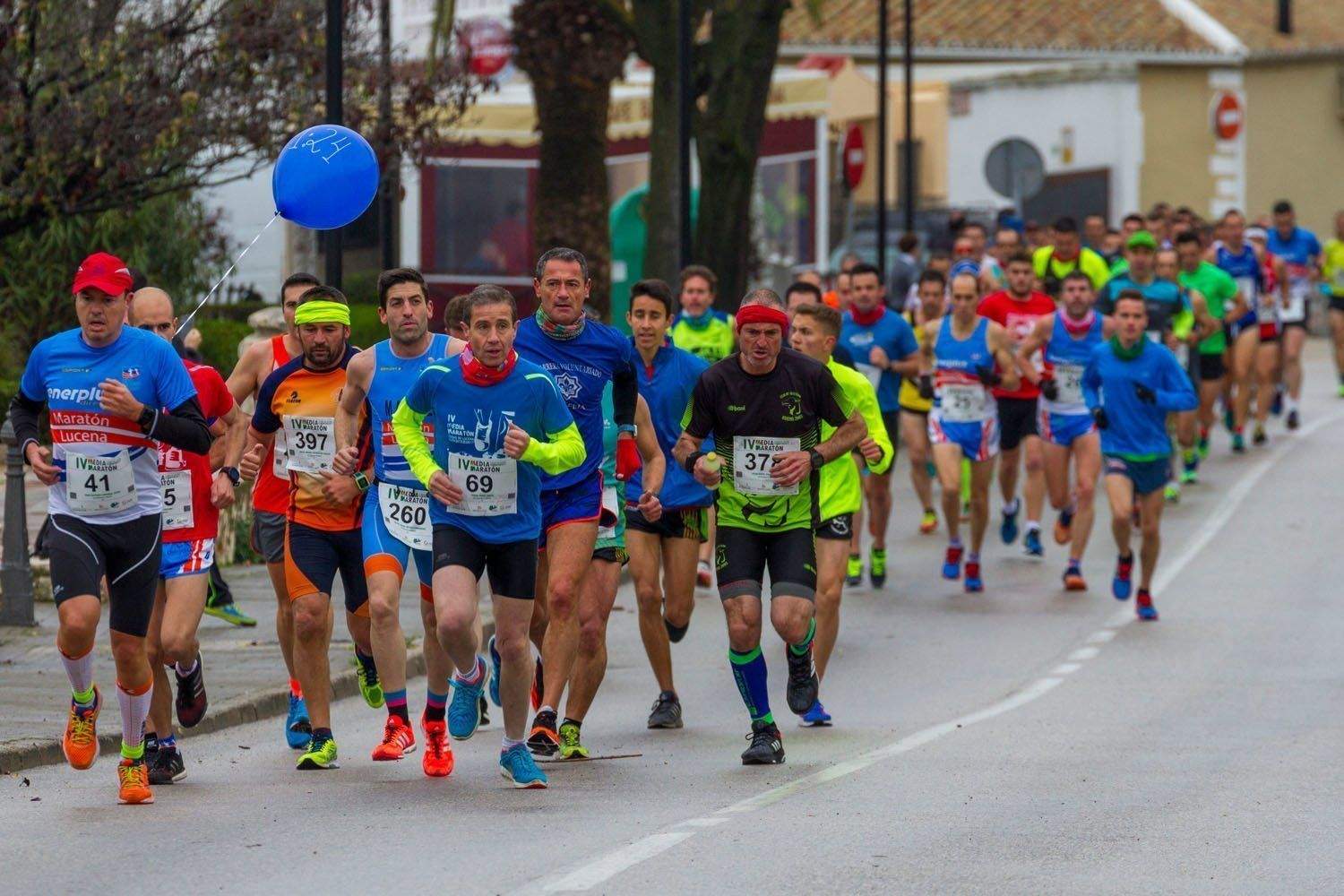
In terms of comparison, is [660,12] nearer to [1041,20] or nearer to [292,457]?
[292,457]

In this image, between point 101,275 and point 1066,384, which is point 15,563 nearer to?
point 101,275

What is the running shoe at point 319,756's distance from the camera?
33.2 ft

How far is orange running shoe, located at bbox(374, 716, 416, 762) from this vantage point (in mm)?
10148

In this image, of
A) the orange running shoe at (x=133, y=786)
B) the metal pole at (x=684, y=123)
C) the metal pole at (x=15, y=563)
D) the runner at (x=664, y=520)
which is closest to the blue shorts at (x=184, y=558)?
the orange running shoe at (x=133, y=786)

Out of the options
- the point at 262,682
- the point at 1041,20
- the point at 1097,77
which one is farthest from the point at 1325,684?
the point at 1041,20

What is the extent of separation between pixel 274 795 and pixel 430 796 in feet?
2.04

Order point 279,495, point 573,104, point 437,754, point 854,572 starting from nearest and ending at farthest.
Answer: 1. point 437,754
2. point 279,495
3. point 854,572
4. point 573,104

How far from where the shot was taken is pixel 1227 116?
2048 inches

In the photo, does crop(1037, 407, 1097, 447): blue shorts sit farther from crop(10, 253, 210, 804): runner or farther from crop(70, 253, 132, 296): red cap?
crop(70, 253, 132, 296): red cap

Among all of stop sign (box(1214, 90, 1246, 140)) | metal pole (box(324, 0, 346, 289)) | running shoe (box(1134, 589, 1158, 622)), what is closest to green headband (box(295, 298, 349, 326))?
metal pole (box(324, 0, 346, 289))

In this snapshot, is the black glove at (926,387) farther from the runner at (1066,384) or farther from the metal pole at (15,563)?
the metal pole at (15,563)

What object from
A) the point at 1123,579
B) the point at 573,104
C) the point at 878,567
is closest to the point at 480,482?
the point at 1123,579

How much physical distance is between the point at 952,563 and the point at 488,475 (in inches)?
334

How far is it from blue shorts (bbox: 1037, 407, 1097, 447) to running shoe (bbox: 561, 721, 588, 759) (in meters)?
8.11
